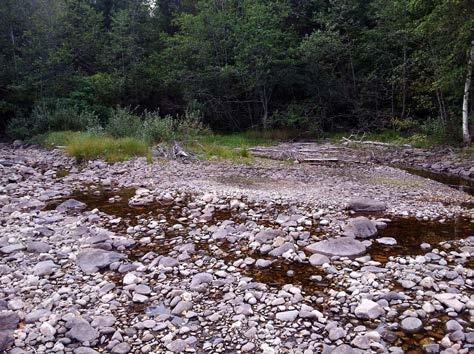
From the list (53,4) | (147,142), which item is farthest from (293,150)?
(53,4)

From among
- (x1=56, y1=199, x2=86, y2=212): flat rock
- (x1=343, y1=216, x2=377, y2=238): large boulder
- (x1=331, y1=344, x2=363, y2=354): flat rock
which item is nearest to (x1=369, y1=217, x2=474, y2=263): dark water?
(x1=343, y1=216, x2=377, y2=238): large boulder

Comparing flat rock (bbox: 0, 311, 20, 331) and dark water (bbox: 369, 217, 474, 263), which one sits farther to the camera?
dark water (bbox: 369, 217, 474, 263)

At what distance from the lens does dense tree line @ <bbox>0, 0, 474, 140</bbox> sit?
2138 cm

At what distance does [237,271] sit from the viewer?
4.88m

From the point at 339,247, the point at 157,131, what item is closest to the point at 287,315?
the point at 339,247

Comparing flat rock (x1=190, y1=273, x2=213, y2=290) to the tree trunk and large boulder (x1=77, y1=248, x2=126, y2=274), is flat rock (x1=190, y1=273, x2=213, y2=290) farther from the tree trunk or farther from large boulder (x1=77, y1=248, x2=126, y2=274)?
the tree trunk

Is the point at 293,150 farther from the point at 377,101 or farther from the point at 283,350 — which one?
the point at 283,350

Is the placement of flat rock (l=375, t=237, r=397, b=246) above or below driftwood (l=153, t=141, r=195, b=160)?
below

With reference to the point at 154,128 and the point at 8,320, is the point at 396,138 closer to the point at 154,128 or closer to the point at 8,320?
the point at 154,128

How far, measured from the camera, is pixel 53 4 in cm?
2345

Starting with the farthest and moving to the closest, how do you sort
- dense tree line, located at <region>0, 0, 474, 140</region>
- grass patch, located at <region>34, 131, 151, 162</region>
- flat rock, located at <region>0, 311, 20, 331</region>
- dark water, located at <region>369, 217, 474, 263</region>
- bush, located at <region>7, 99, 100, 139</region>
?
dense tree line, located at <region>0, 0, 474, 140</region>, bush, located at <region>7, 99, 100, 139</region>, grass patch, located at <region>34, 131, 151, 162</region>, dark water, located at <region>369, 217, 474, 263</region>, flat rock, located at <region>0, 311, 20, 331</region>

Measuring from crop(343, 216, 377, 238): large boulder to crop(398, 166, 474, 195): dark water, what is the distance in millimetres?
4763

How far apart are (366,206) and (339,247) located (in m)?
2.41

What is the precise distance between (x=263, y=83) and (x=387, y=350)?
2045 centimetres
